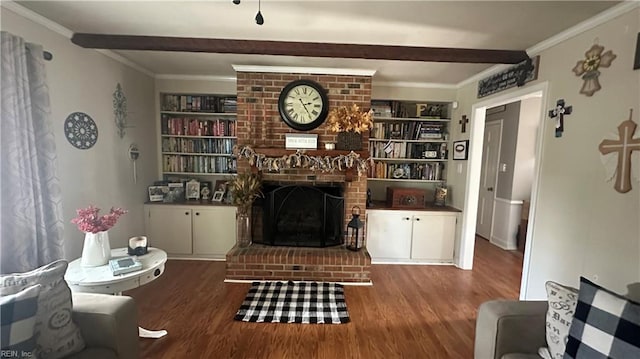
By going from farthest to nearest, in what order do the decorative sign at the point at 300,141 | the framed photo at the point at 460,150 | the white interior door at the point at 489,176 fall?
the white interior door at the point at 489,176
the framed photo at the point at 460,150
the decorative sign at the point at 300,141

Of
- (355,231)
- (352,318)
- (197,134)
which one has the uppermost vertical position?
(197,134)

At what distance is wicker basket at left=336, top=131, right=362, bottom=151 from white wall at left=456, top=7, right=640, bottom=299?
1646mm

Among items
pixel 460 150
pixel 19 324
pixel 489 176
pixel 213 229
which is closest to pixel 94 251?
pixel 19 324

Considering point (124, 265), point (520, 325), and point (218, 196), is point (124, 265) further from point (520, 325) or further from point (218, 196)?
point (520, 325)

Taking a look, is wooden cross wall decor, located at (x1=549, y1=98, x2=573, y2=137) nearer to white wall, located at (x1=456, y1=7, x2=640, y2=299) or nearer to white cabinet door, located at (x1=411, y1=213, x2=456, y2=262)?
white wall, located at (x1=456, y1=7, x2=640, y2=299)

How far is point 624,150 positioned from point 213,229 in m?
3.80

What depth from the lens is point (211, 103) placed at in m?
3.75

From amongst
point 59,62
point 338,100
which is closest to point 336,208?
point 338,100

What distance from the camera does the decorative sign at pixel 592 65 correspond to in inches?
70.7

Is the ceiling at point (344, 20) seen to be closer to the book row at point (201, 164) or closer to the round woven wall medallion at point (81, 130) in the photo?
the round woven wall medallion at point (81, 130)

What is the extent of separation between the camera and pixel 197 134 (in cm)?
373

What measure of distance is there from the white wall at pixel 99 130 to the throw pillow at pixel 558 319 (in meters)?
3.49

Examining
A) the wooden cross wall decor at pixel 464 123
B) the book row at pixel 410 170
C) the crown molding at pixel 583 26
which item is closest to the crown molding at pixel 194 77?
the book row at pixel 410 170

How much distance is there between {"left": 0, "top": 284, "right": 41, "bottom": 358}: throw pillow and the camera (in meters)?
1.07
